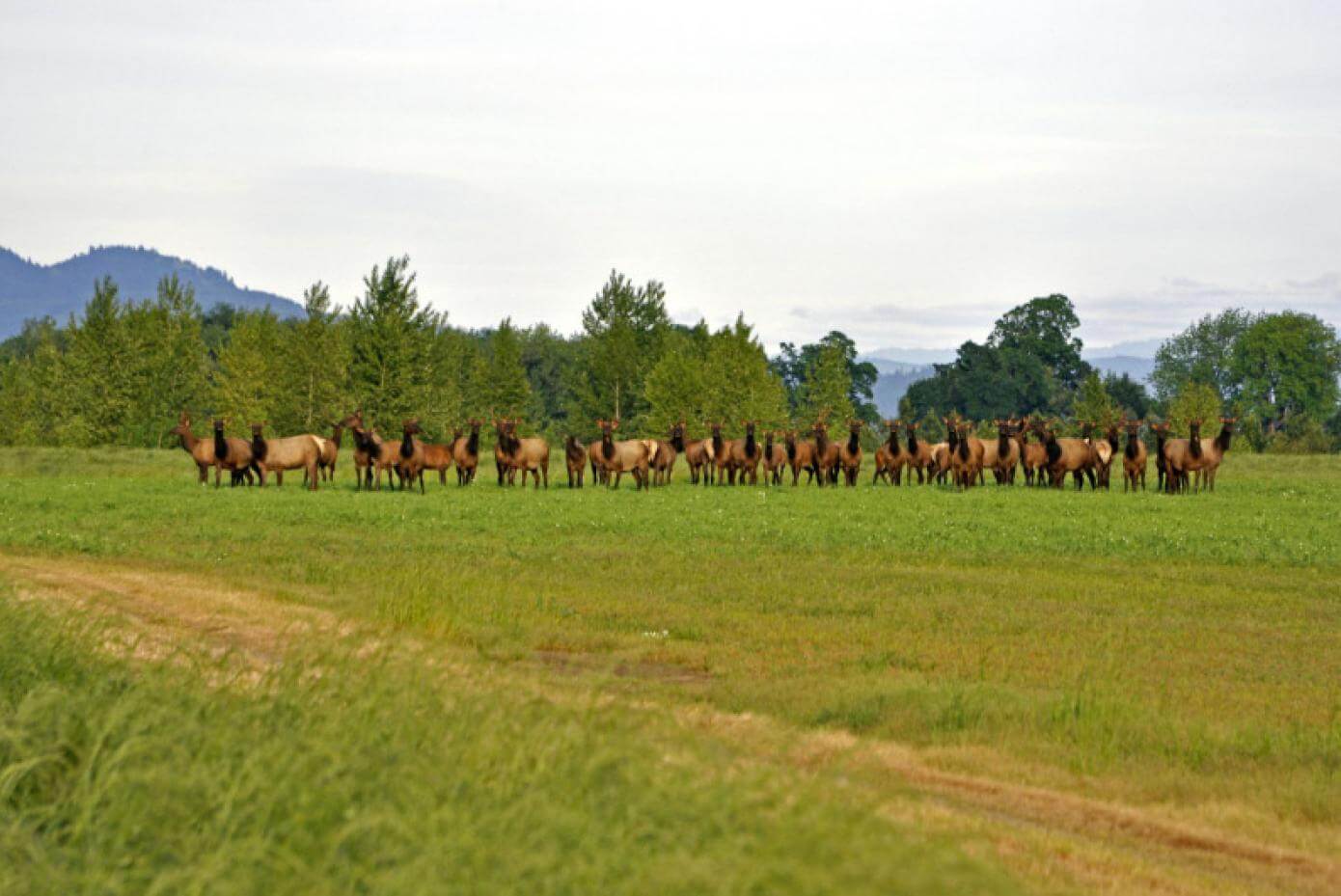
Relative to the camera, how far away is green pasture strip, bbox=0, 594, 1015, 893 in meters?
5.79

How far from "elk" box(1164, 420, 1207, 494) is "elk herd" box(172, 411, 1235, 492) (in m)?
0.03

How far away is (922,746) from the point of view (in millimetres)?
11336

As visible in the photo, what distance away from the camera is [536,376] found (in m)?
148

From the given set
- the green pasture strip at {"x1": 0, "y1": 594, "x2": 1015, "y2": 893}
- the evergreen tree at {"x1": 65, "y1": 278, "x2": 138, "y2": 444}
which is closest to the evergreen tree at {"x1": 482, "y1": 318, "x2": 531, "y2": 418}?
the evergreen tree at {"x1": 65, "y1": 278, "x2": 138, "y2": 444}

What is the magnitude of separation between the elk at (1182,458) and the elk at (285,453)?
27.8m

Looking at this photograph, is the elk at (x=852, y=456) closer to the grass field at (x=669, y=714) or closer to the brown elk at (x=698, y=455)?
the brown elk at (x=698, y=455)

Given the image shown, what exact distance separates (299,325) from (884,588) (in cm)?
8093

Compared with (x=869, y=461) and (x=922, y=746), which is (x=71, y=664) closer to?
(x=922, y=746)

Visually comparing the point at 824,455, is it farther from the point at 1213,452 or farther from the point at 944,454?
the point at 1213,452

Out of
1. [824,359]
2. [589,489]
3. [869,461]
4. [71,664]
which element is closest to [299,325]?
[824,359]

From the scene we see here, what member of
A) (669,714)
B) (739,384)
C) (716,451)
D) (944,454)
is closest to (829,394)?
(739,384)

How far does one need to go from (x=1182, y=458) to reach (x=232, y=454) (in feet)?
101

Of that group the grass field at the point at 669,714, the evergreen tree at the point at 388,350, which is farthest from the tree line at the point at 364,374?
the grass field at the point at 669,714

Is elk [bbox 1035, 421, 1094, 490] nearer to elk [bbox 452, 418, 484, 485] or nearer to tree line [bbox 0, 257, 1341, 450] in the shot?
elk [bbox 452, 418, 484, 485]
